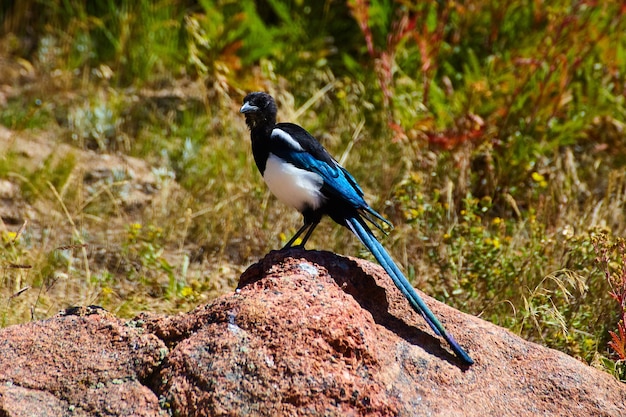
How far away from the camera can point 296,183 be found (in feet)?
11.4

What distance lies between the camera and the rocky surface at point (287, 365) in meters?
2.44

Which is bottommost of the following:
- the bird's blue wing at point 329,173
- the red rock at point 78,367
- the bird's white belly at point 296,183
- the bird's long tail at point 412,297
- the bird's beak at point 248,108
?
the red rock at point 78,367

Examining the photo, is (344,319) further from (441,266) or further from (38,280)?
(38,280)

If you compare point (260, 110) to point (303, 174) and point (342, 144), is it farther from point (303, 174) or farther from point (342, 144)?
point (342, 144)

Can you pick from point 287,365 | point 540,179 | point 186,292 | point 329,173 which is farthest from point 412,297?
point 540,179

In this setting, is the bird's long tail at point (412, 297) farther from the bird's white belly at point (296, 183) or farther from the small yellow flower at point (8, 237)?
the small yellow flower at point (8, 237)

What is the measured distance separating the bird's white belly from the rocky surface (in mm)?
600

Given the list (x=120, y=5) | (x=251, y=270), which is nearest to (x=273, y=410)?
(x=251, y=270)

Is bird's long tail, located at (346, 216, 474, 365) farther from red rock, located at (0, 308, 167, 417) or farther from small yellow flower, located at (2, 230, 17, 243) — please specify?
small yellow flower, located at (2, 230, 17, 243)

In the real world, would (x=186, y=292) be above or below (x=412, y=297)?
below

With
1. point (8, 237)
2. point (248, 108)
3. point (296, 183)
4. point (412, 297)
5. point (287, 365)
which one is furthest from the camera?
point (8, 237)

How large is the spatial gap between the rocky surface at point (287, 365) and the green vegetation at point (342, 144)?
2.04ft

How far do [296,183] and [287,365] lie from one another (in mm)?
1162

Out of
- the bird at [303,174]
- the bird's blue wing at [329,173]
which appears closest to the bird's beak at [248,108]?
the bird at [303,174]
